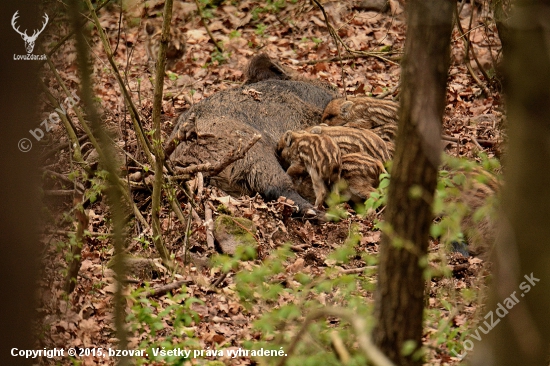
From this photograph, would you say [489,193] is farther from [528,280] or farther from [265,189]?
[528,280]

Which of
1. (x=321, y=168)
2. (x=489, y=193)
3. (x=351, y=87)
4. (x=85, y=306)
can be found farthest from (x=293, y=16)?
(x=85, y=306)

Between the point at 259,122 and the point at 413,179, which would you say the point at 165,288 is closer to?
the point at 413,179

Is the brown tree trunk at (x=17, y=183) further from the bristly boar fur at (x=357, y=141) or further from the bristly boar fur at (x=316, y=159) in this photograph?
the bristly boar fur at (x=357, y=141)

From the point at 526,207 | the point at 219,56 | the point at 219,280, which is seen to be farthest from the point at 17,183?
the point at 219,56

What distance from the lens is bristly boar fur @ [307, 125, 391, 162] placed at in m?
7.35

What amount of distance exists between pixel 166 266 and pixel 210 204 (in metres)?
1.19

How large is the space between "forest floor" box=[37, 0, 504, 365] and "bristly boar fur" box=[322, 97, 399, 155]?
642mm

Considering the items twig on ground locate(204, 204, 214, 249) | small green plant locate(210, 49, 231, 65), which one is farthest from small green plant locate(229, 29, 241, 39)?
twig on ground locate(204, 204, 214, 249)

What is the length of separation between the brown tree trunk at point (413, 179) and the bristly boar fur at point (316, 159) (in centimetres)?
407

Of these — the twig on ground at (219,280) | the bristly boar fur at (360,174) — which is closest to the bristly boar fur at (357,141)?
the bristly boar fur at (360,174)

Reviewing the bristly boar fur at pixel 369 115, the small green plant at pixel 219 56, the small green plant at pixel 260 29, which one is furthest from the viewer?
the small green plant at pixel 260 29

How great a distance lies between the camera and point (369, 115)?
8.34 metres

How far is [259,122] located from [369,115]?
1473mm

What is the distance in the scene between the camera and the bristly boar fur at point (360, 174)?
6.97 m
